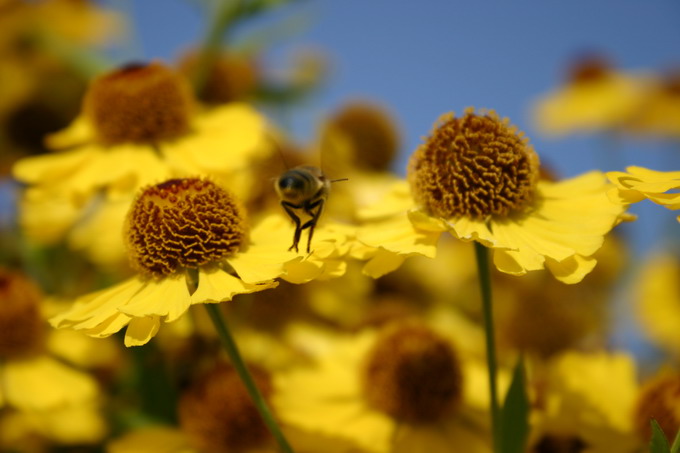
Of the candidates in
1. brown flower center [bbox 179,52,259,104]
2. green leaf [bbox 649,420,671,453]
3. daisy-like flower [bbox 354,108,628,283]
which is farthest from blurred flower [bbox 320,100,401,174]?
green leaf [bbox 649,420,671,453]

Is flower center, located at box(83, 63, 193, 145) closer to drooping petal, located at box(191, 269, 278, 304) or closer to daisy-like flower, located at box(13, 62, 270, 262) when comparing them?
daisy-like flower, located at box(13, 62, 270, 262)

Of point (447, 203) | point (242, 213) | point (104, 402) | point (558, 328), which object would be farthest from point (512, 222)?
point (558, 328)

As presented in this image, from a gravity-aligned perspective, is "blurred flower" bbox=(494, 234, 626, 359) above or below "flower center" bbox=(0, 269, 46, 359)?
below

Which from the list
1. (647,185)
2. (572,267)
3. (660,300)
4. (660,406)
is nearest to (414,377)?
(660,406)

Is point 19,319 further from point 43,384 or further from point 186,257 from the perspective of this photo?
point 186,257

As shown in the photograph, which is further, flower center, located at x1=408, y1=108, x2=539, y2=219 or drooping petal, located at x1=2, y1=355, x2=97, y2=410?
drooping petal, located at x1=2, y1=355, x2=97, y2=410

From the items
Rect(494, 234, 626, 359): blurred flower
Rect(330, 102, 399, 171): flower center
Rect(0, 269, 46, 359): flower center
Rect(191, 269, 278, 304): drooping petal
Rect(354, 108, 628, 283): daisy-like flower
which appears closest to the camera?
Rect(191, 269, 278, 304): drooping petal
